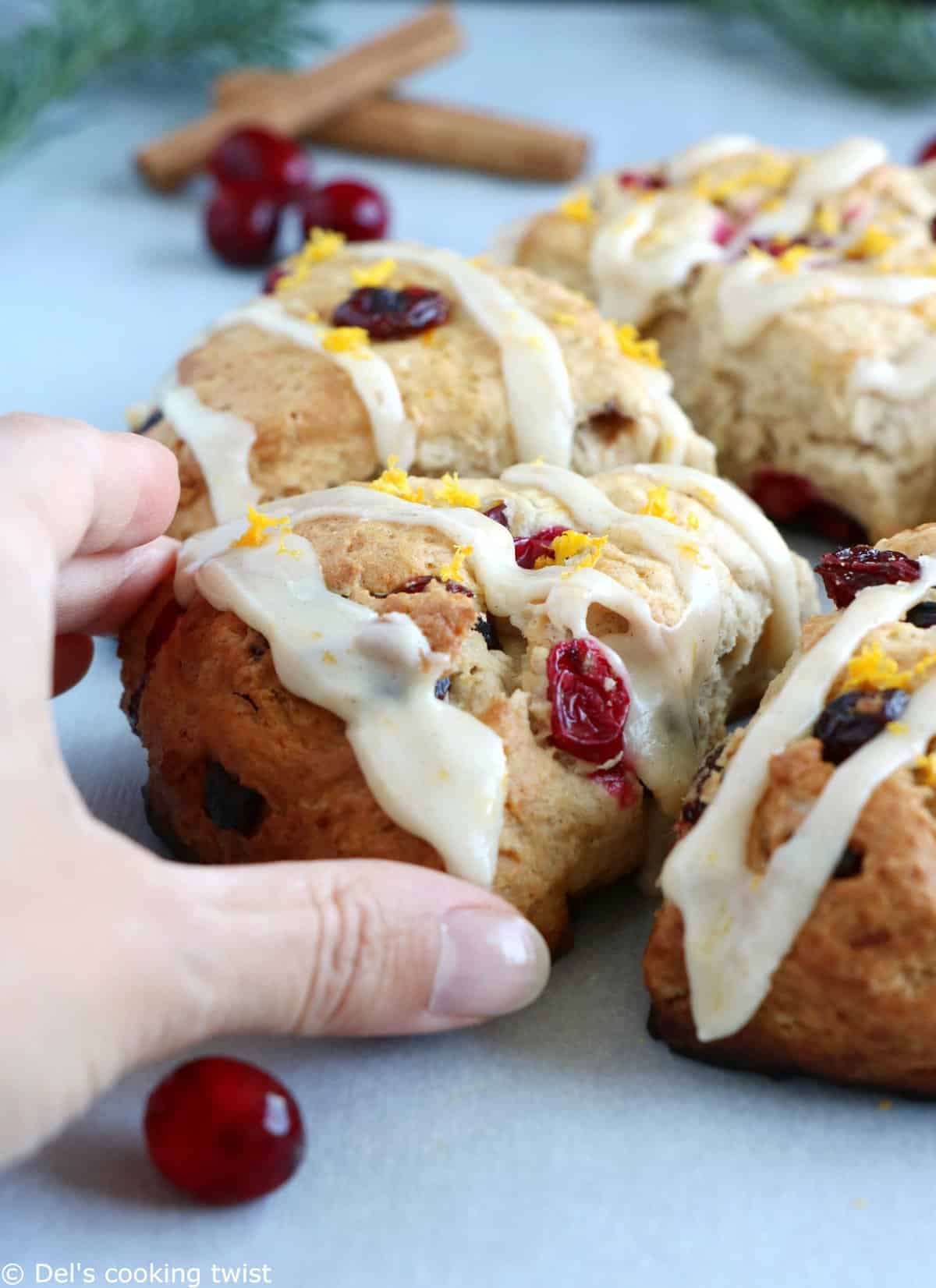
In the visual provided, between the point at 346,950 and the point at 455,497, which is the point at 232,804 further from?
the point at 455,497

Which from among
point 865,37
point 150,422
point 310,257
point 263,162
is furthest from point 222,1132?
point 865,37

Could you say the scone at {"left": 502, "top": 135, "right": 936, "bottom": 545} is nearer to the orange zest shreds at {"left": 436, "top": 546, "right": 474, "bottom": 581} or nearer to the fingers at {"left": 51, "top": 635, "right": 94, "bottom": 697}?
the orange zest shreds at {"left": 436, "top": 546, "right": 474, "bottom": 581}

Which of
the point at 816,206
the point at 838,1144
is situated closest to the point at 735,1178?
the point at 838,1144

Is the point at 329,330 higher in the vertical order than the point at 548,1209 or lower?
higher

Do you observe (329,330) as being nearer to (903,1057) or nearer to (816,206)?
(816,206)

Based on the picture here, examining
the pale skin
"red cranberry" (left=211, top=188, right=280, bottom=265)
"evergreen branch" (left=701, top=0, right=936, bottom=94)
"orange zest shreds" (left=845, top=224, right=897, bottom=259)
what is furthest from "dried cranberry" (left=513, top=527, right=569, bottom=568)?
"evergreen branch" (left=701, top=0, right=936, bottom=94)

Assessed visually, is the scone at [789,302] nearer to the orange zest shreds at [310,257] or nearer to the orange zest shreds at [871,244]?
the orange zest shreds at [871,244]

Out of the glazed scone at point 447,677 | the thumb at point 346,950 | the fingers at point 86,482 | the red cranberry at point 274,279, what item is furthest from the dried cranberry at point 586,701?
the red cranberry at point 274,279
